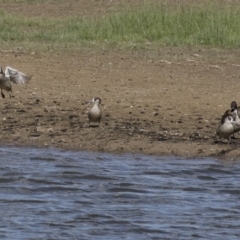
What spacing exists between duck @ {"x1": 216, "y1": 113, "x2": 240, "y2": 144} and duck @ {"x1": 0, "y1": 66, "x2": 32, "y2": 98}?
120 inches

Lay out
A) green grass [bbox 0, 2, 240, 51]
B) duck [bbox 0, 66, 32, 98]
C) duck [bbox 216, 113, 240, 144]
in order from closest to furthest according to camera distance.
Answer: duck [bbox 216, 113, 240, 144]
duck [bbox 0, 66, 32, 98]
green grass [bbox 0, 2, 240, 51]

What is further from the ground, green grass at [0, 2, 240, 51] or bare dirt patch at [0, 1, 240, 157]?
green grass at [0, 2, 240, 51]

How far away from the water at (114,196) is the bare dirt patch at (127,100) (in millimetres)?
329

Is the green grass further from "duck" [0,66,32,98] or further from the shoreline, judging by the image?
"duck" [0,66,32,98]

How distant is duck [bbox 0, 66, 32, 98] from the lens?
13055 mm

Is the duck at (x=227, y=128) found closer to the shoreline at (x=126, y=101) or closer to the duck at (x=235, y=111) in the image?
the duck at (x=235, y=111)

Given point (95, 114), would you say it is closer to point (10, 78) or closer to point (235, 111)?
point (235, 111)

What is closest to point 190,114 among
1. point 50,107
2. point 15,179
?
point 50,107

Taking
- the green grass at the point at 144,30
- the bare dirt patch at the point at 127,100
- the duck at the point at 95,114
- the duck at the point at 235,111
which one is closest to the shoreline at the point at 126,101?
the bare dirt patch at the point at 127,100

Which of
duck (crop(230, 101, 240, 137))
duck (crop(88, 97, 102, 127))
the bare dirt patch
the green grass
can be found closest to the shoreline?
the bare dirt patch

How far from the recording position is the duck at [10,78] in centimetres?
1305

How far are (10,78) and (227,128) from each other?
10.8 feet

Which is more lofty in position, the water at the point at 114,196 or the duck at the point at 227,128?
the duck at the point at 227,128

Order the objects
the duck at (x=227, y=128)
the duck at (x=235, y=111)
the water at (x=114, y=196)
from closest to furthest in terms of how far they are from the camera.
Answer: the water at (x=114, y=196)
the duck at (x=227, y=128)
the duck at (x=235, y=111)
